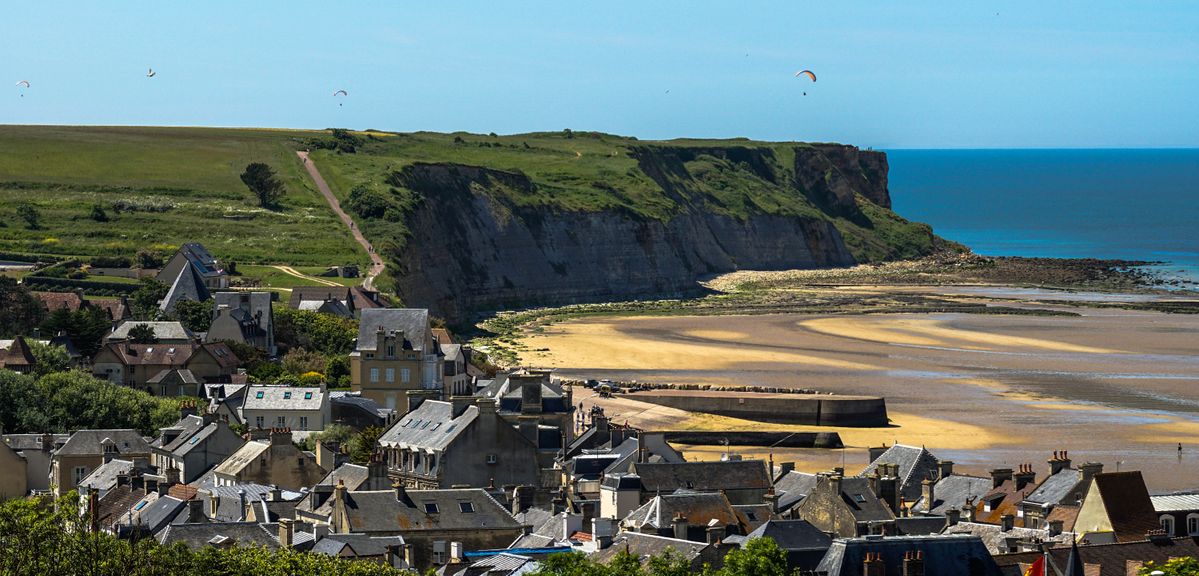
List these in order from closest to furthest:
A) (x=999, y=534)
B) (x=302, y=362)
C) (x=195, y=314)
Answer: (x=999, y=534)
(x=302, y=362)
(x=195, y=314)

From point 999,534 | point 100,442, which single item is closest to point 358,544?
point 999,534

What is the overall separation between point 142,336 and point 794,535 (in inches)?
2026

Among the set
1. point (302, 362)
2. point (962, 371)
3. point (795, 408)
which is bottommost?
point (962, 371)

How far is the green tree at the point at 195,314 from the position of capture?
307 feet

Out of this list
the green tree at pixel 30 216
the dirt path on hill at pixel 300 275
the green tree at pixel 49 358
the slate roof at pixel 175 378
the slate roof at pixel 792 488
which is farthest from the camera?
the green tree at pixel 30 216

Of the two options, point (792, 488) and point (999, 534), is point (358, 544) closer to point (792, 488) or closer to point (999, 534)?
point (999, 534)

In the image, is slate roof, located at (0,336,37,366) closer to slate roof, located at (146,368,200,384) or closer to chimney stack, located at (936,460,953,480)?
slate roof, located at (146,368,200,384)

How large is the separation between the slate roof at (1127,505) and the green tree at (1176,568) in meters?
5.57

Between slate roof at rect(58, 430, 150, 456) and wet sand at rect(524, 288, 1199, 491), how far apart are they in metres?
22.1

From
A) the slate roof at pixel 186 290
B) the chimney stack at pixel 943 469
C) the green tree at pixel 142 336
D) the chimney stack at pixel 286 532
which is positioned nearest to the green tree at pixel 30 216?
the slate roof at pixel 186 290

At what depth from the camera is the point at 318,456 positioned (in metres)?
52.6

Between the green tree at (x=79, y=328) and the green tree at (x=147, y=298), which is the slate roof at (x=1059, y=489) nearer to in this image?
the green tree at (x=79, y=328)

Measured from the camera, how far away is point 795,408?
8450 centimetres

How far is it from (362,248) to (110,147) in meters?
59.6
